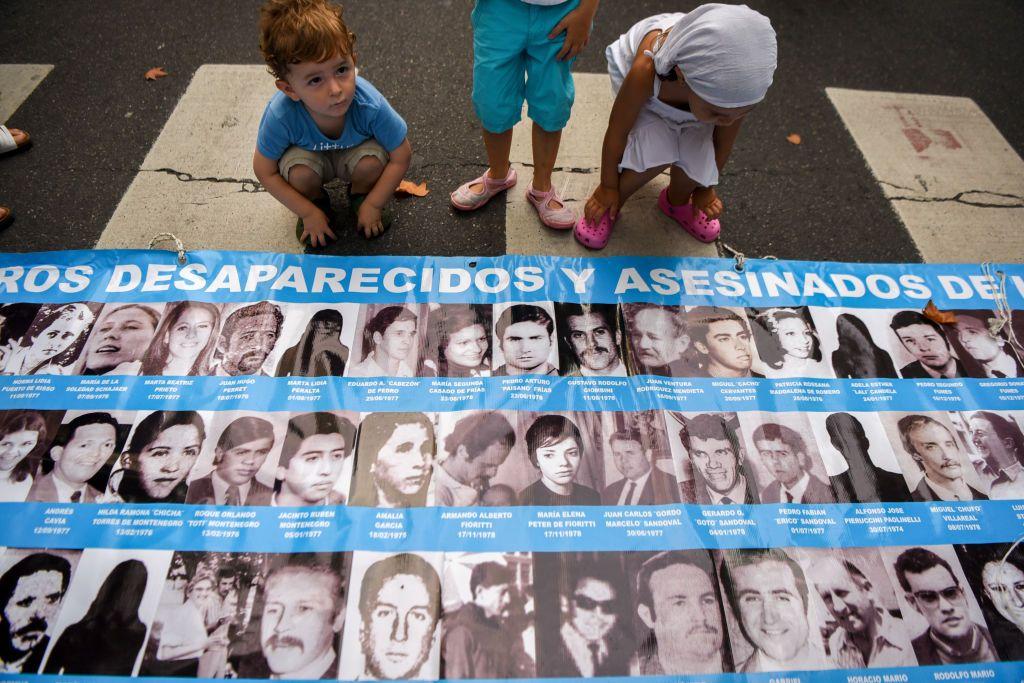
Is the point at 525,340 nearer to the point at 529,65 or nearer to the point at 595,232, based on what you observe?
the point at 595,232

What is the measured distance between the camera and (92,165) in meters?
1.55

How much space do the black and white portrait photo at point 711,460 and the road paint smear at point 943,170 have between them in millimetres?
839

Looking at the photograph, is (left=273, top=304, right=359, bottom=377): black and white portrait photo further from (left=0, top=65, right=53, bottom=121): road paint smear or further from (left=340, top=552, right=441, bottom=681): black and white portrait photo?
(left=0, top=65, right=53, bottom=121): road paint smear

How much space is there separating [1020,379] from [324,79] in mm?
1603

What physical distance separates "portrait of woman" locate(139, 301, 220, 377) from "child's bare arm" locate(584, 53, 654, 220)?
925 mm

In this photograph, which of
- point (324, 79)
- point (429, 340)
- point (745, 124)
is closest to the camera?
point (324, 79)

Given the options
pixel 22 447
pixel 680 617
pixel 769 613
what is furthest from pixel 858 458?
pixel 22 447

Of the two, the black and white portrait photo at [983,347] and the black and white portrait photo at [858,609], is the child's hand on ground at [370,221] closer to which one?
the black and white portrait photo at [858,609]

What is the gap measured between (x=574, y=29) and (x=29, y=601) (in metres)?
1.41

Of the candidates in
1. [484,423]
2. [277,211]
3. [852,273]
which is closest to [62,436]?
[277,211]

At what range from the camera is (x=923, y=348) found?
1.27 metres

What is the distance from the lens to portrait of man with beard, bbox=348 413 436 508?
3.44ft

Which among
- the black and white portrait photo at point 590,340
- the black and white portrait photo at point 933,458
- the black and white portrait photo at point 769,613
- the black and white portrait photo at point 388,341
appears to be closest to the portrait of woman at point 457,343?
the black and white portrait photo at point 388,341

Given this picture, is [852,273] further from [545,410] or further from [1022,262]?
[545,410]
